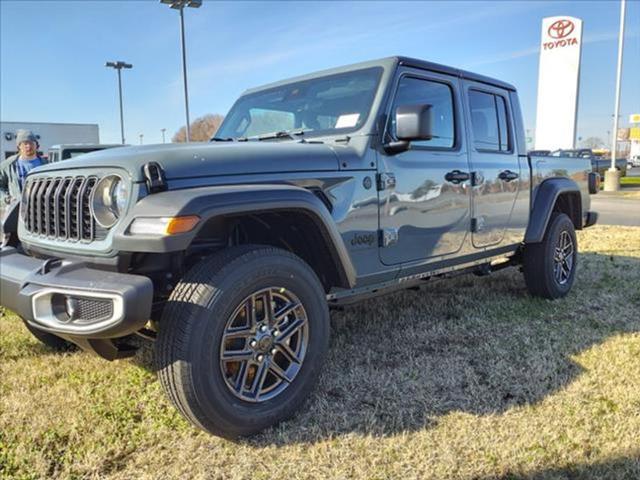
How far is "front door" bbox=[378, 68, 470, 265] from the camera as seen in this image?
11.0ft

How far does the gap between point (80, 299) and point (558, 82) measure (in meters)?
25.5

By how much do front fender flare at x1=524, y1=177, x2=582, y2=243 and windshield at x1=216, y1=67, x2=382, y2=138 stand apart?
2250 mm

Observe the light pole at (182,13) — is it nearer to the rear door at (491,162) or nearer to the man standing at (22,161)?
the man standing at (22,161)

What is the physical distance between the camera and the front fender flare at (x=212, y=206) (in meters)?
2.21

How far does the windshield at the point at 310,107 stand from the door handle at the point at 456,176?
2.75 ft

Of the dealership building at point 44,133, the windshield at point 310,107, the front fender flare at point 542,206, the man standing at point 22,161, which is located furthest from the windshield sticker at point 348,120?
the dealership building at point 44,133

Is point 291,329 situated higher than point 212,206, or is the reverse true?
point 212,206

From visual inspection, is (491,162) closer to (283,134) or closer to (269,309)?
(283,134)

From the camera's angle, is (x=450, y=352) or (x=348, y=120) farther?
(x=450, y=352)

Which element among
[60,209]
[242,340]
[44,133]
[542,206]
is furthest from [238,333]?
[44,133]

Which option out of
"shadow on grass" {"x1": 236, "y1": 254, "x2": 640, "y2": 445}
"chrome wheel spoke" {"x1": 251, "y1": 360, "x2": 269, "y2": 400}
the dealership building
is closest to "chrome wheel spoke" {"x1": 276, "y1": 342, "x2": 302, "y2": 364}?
"chrome wheel spoke" {"x1": 251, "y1": 360, "x2": 269, "y2": 400}

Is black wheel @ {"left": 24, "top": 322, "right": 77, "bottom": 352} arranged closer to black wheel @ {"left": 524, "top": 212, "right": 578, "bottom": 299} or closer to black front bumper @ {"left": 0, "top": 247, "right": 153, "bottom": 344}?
black front bumper @ {"left": 0, "top": 247, "right": 153, "bottom": 344}

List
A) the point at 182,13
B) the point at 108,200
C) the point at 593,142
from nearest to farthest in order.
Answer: the point at 108,200 < the point at 182,13 < the point at 593,142

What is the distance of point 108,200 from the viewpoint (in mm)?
2516
